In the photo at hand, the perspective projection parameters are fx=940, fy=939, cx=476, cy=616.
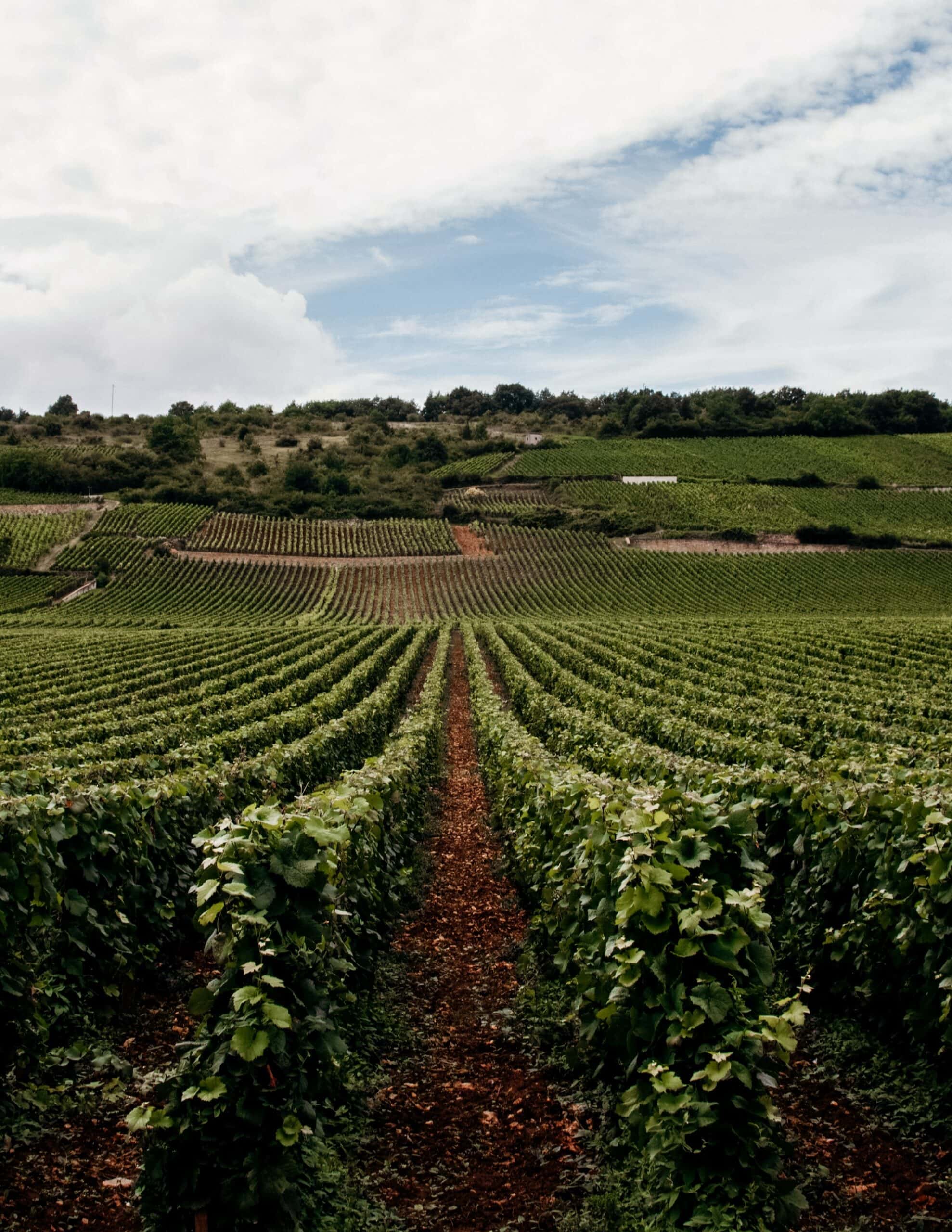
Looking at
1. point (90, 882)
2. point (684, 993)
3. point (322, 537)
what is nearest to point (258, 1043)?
point (684, 993)

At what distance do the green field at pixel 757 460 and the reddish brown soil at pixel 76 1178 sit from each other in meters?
111

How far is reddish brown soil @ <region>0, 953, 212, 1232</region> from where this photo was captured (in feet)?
15.8

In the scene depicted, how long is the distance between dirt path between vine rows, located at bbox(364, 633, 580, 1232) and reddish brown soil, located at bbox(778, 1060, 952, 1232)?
1.36 meters

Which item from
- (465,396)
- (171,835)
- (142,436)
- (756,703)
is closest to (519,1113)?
(171,835)

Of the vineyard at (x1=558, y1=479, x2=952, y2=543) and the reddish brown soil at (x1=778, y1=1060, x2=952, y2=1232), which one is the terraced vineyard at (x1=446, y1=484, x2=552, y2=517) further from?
the reddish brown soil at (x1=778, y1=1060, x2=952, y2=1232)

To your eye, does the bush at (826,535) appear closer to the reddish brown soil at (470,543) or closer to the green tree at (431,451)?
the reddish brown soil at (470,543)

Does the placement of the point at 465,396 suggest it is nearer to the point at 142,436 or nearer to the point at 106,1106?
the point at 142,436

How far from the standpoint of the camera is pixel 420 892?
1084 cm

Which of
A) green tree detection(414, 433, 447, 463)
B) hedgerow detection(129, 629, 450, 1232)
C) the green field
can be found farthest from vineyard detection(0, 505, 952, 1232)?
green tree detection(414, 433, 447, 463)

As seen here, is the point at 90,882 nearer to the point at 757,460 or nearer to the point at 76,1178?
the point at 76,1178

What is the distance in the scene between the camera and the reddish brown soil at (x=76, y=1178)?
4.82m

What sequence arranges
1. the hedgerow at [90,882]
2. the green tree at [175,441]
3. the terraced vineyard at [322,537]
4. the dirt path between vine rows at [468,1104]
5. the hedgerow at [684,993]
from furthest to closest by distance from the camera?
the green tree at [175,441] < the terraced vineyard at [322,537] < the hedgerow at [90,882] < the dirt path between vine rows at [468,1104] < the hedgerow at [684,993]

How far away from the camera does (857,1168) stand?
Result: 530cm

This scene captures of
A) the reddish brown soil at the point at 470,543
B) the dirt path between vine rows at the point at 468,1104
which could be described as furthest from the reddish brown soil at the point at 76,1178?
the reddish brown soil at the point at 470,543
